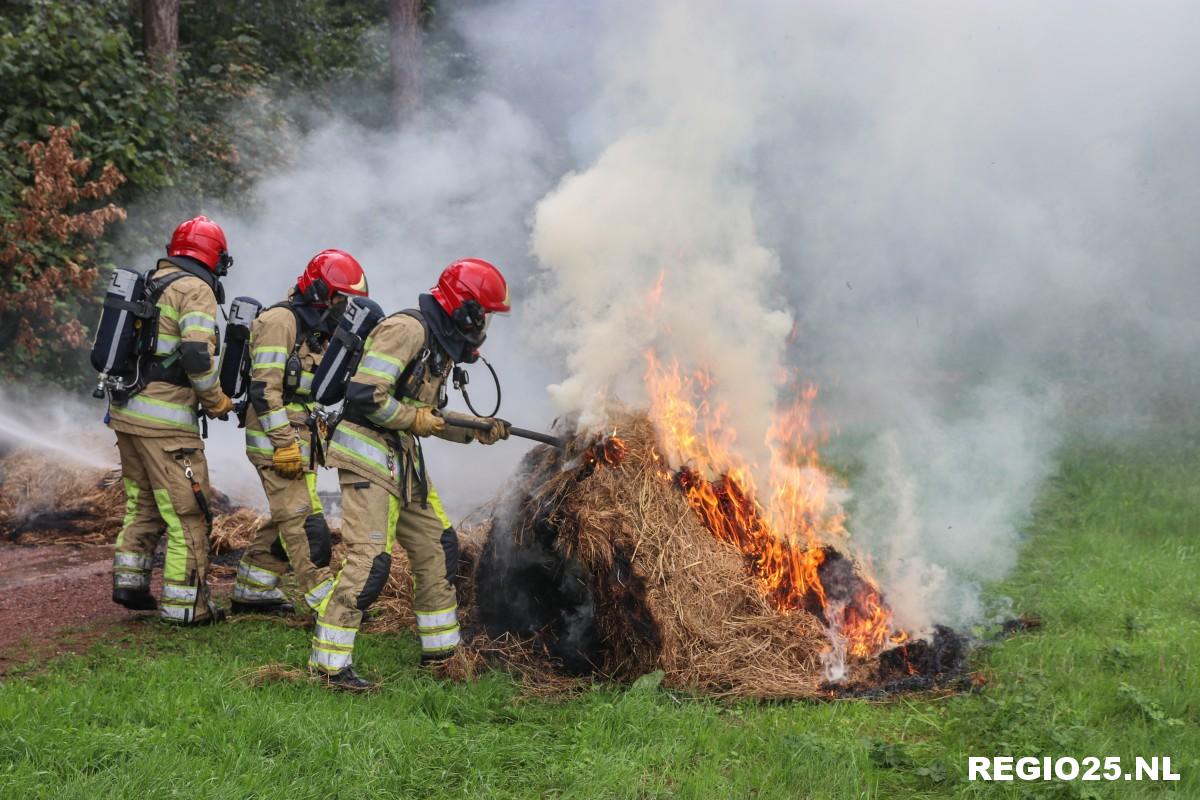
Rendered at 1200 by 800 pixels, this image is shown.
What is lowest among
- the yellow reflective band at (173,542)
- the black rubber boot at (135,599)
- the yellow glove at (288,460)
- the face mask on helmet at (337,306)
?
the black rubber boot at (135,599)

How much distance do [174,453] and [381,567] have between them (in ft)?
5.28

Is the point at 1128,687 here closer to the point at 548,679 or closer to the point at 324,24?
the point at 548,679

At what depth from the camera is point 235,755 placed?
3809 mm

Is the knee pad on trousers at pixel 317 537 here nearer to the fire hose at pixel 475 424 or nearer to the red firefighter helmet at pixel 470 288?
the fire hose at pixel 475 424

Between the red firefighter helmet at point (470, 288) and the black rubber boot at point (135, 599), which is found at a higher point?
the red firefighter helmet at point (470, 288)

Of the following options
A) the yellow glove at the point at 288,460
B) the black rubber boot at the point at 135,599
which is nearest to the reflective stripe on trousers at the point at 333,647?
the yellow glove at the point at 288,460

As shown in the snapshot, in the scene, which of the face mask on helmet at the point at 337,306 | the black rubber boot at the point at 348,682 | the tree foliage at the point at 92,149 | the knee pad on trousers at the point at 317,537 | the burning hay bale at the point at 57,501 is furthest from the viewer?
the tree foliage at the point at 92,149

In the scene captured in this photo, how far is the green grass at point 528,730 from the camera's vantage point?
12.3 feet

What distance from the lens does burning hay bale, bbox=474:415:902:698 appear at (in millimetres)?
4988

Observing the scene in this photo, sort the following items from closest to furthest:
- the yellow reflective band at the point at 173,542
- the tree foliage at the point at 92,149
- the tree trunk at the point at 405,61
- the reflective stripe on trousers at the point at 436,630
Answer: the reflective stripe on trousers at the point at 436,630 < the yellow reflective band at the point at 173,542 < the tree foliage at the point at 92,149 < the tree trunk at the point at 405,61

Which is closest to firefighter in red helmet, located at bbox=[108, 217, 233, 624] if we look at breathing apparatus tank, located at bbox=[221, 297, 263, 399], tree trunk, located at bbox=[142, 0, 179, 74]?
breathing apparatus tank, located at bbox=[221, 297, 263, 399]

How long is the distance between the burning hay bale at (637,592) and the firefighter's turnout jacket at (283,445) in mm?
1001

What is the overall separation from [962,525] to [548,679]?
3.66 metres

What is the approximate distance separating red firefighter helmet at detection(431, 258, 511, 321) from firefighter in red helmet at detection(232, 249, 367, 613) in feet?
3.44
